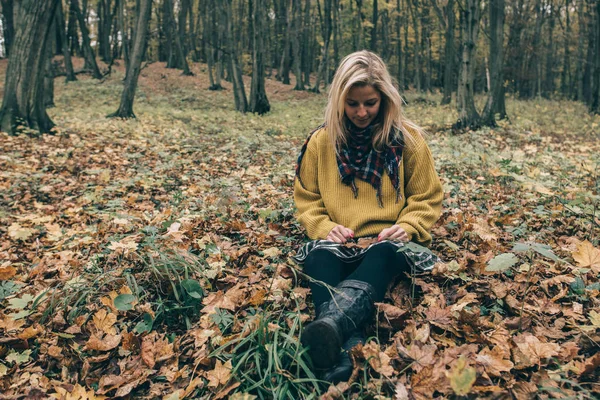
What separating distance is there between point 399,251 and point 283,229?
1.40 m

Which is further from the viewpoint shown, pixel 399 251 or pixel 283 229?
pixel 283 229

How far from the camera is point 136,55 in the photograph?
11.2 meters

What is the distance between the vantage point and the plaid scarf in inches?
101

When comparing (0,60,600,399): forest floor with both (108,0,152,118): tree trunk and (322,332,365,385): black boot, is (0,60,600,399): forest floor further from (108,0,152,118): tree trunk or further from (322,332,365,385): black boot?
(108,0,152,118): tree trunk

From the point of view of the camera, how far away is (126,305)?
2148 mm

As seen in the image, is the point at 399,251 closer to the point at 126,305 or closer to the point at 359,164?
the point at 359,164

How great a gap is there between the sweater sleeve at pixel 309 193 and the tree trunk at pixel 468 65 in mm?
7849

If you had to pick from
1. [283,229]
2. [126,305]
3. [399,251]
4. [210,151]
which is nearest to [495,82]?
[210,151]

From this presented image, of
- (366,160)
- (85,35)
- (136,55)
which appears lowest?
(366,160)

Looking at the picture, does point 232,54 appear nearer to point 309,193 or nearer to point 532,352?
point 309,193

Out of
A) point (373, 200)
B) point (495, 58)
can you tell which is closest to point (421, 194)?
point (373, 200)

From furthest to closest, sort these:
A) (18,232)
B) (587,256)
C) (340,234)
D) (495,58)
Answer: (495,58) → (18,232) → (340,234) → (587,256)

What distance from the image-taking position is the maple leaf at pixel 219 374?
1741mm

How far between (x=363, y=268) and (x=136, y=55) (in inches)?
429
